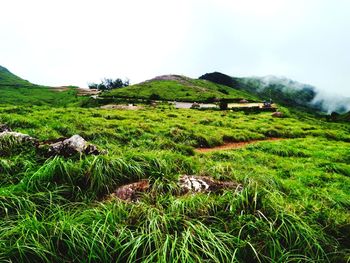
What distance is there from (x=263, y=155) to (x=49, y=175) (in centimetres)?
1261

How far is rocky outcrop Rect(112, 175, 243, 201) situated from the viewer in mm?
6957

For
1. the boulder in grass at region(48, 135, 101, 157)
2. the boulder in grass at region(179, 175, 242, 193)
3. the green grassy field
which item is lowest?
the boulder in grass at region(179, 175, 242, 193)

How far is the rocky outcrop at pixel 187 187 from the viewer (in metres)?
6.96

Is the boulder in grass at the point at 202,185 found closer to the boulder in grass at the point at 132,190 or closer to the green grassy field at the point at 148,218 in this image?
the green grassy field at the point at 148,218

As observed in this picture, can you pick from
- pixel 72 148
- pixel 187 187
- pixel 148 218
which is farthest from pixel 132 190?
pixel 72 148

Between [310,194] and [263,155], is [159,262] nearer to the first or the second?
[310,194]


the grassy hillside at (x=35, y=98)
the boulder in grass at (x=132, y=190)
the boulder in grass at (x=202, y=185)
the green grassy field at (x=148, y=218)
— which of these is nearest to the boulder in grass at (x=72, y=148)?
the green grassy field at (x=148, y=218)

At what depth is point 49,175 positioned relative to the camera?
718cm

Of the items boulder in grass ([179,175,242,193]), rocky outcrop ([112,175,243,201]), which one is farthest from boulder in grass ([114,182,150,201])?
boulder in grass ([179,175,242,193])

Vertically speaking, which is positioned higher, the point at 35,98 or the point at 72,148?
the point at 72,148

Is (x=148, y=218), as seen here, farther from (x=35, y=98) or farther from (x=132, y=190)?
(x=35, y=98)

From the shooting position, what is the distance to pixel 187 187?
7.45 m

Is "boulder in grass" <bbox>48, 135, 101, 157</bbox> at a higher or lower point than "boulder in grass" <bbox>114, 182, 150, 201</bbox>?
higher

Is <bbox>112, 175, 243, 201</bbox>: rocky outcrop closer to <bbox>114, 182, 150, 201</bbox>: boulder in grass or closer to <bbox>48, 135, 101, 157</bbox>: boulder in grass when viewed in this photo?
<bbox>114, 182, 150, 201</bbox>: boulder in grass
